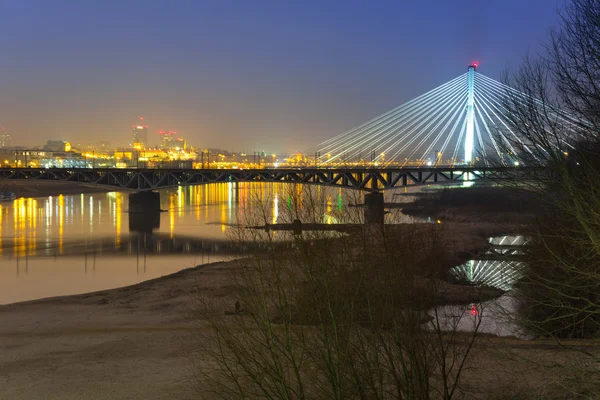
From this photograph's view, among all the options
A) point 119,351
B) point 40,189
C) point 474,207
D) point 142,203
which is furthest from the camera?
point 40,189

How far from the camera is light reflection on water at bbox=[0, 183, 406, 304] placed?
17.5 meters

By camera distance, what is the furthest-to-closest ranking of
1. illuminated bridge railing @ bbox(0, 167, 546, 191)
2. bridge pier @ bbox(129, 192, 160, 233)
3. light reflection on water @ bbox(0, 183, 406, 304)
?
illuminated bridge railing @ bbox(0, 167, 546, 191)
bridge pier @ bbox(129, 192, 160, 233)
light reflection on water @ bbox(0, 183, 406, 304)

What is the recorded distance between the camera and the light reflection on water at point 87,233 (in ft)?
57.5

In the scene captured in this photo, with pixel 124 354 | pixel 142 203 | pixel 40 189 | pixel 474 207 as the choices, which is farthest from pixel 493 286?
pixel 40 189

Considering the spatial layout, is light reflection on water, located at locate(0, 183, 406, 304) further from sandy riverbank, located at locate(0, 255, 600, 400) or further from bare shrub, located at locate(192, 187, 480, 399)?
sandy riverbank, located at locate(0, 255, 600, 400)

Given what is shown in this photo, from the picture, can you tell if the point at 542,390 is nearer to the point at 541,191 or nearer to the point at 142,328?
the point at 541,191

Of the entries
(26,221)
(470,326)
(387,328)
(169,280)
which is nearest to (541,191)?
(387,328)

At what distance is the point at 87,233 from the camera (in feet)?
125

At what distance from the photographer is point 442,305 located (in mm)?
15852

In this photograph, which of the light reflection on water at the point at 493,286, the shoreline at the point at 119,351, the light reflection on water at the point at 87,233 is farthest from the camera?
the light reflection on water at the point at 87,233

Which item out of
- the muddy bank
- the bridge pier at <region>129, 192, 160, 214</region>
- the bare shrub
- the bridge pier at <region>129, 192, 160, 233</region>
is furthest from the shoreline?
the bridge pier at <region>129, 192, 160, 214</region>

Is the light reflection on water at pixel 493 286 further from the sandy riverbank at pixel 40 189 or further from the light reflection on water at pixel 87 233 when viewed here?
the sandy riverbank at pixel 40 189

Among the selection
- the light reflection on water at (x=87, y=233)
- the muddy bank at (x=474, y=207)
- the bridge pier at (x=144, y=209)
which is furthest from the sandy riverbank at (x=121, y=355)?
the bridge pier at (x=144, y=209)

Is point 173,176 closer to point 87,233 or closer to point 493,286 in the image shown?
point 87,233
